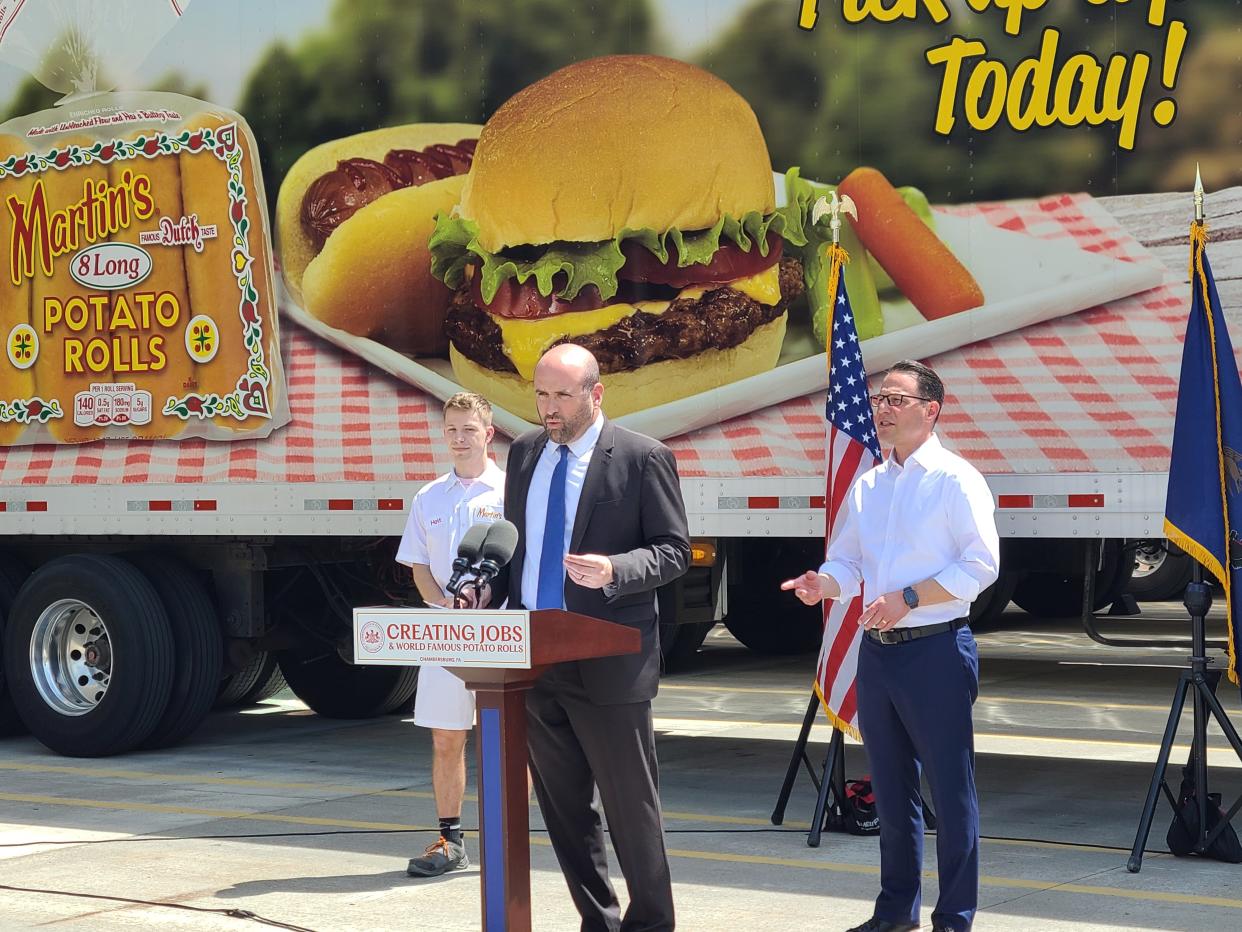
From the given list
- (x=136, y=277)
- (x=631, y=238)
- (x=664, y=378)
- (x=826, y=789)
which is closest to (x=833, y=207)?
(x=631, y=238)

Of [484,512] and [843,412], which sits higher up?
[843,412]

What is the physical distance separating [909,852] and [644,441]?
1.56 meters

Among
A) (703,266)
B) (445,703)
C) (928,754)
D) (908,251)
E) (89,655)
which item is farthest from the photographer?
(89,655)

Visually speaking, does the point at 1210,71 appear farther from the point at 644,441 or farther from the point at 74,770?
the point at 74,770

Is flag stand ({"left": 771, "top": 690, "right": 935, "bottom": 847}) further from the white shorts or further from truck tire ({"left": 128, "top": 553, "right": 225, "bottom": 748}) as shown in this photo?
truck tire ({"left": 128, "top": 553, "right": 225, "bottom": 748})

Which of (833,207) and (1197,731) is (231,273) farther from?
(1197,731)

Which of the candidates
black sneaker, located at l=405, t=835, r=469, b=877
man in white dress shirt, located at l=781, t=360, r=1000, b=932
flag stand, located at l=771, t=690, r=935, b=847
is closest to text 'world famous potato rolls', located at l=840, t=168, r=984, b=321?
flag stand, located at l=771, t=690, r=935, b=847

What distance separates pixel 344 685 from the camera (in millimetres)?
11750

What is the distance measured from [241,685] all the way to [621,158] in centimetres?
559

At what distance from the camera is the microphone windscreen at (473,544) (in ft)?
14.4

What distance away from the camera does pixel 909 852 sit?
18.2ft

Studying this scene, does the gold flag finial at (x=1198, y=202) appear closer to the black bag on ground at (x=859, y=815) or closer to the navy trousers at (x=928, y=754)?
the navy trousers at (x=928, y=754)

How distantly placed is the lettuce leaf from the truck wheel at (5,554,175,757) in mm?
2922

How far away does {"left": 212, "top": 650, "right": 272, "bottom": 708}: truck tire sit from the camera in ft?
39.4
